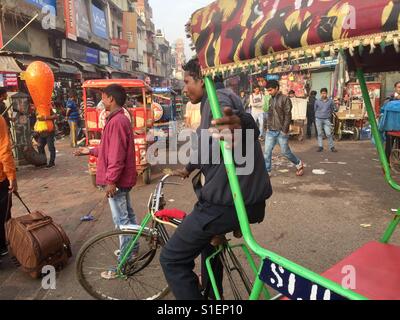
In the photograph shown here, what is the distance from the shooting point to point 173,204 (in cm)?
599

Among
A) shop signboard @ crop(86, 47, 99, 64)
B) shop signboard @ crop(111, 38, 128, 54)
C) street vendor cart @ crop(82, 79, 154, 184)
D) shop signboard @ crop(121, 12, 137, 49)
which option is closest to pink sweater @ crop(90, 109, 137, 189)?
street vendor cart @ crop(82, 79, 154, 184)

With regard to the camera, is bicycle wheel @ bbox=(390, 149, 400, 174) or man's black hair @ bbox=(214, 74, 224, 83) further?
bicycle wheel @ bbox=(390, 149, 400, 174)

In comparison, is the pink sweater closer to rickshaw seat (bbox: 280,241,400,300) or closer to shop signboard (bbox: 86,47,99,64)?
rickshaw seat (bbox: 280,241,400,300)

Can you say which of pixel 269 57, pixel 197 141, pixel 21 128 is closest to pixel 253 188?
pixel 197 141

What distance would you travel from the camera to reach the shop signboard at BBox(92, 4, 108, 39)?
23.4 m

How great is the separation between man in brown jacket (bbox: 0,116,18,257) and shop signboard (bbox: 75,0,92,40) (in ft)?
58.0

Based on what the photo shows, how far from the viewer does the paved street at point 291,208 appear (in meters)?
3.81

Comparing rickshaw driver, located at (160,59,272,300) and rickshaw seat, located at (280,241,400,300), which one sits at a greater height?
rickshaw driver, located at (160,59,272,300)

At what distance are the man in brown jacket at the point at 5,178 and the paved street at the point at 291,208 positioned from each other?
0.39 m

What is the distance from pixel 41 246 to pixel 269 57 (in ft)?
9.52

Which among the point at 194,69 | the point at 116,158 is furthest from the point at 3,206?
the point at 194,69

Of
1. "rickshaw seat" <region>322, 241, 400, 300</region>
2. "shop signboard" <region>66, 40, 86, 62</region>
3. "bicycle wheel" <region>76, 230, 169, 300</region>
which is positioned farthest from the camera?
"shop signboard" <region>66, 40, 86, 62</region>
